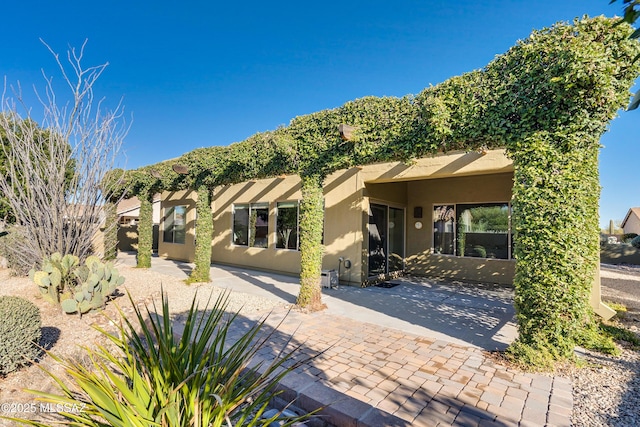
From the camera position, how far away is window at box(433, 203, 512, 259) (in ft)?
29.9

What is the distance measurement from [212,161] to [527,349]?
7.87 m

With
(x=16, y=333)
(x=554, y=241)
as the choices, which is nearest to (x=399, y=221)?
(x=554, y=241)

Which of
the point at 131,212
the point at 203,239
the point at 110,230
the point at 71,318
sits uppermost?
the point at 131,212

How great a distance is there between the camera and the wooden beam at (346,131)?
18.0 feet

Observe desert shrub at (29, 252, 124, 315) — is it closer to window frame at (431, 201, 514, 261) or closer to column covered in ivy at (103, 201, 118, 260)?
column covered in ivy at (103, 201, 118, 260)

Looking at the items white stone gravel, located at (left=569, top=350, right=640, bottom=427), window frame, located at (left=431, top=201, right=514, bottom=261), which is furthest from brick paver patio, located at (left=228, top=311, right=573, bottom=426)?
window frame, located at (left=431, top=201, right=514, bottom=261)

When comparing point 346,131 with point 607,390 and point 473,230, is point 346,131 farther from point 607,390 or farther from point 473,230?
point 473,230

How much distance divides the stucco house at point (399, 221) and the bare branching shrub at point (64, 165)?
5504mm

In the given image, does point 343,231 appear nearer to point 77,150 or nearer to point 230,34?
point 77,150

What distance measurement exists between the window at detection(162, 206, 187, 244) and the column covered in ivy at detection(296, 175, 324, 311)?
378 inches

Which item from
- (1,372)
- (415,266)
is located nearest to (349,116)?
(1,372)

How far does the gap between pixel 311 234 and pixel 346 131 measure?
2217mm

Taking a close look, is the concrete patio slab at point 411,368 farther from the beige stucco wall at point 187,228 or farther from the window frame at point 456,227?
the beige stucco wall at point 187,228

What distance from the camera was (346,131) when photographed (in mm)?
5535
